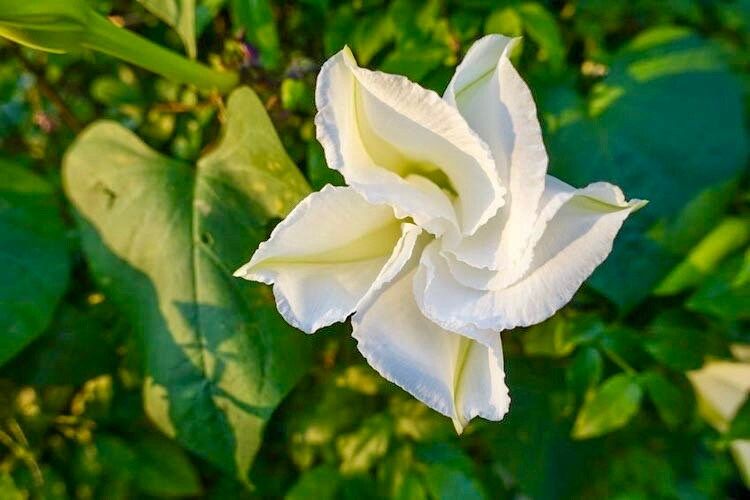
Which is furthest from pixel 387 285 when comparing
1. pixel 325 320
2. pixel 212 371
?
pixel 212 371

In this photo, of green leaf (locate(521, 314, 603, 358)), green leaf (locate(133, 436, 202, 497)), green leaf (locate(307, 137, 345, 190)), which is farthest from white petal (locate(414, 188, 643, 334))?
green leaf (locate(133, 436, 202, 497))

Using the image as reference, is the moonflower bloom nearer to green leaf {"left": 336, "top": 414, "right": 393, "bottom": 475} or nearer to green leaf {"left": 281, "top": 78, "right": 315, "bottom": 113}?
Result: green leaf {"left": 281, "top": 78, "right": 315, "bottom": 113}

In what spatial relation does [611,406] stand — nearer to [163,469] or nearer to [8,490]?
[163,469]

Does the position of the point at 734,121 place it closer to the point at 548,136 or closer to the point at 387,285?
the point at 548,136

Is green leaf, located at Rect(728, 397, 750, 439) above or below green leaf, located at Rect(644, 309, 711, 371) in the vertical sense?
below

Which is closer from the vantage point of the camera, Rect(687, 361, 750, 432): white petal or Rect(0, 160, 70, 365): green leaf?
Rect(0, 160, 70, 365): green leaf

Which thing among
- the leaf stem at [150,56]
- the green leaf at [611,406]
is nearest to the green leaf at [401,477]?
the green leaf at [611,406]

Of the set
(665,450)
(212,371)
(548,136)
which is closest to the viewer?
(212,371)
